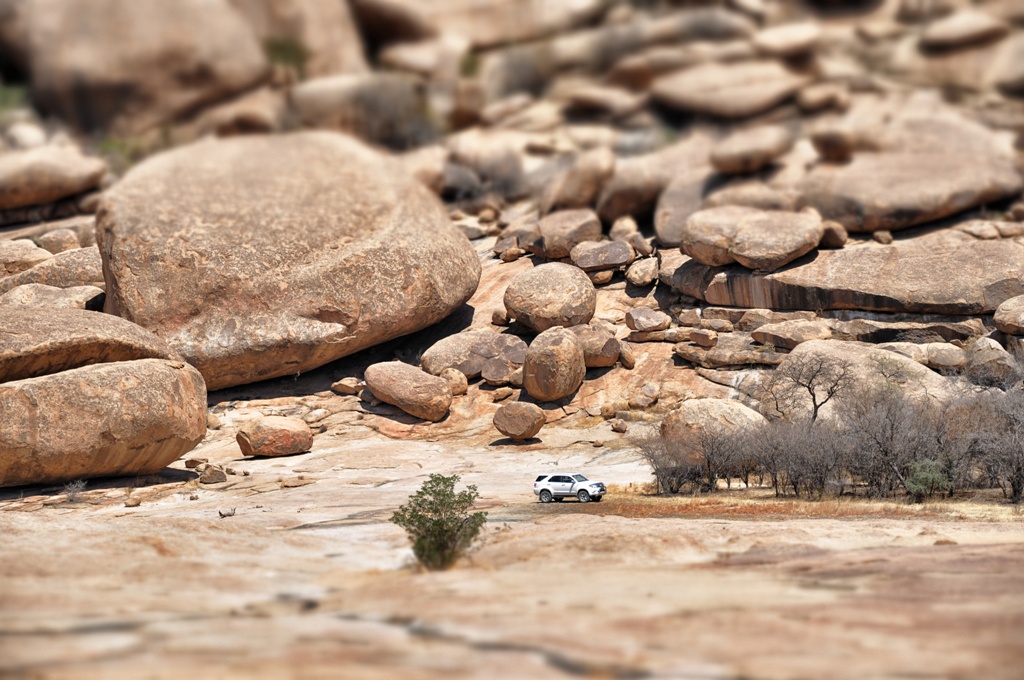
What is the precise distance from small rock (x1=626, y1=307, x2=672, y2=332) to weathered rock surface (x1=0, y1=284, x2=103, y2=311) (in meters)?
13.0

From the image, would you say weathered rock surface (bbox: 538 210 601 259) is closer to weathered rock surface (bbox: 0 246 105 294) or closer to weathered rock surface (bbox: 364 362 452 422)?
weathered rock surface (bbox: 364 362 452 422)

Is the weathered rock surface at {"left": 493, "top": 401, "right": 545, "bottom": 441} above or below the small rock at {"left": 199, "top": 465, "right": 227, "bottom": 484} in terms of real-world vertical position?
below

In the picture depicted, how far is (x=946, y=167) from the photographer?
30578 millimetres

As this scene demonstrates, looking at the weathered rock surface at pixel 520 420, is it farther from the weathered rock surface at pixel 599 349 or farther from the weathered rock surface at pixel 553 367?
the weathered rock surface at pixel 599 349

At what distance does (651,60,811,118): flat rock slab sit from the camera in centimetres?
4175

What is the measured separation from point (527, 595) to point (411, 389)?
51.2 ft

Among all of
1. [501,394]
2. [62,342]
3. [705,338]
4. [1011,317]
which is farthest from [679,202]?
[62,342]

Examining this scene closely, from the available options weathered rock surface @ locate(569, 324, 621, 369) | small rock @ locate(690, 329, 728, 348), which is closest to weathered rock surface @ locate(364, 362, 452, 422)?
weathered rock surface @ locate(569, 324, 621, 369)

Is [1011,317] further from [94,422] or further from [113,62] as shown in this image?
[113,62]

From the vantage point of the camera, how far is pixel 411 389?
2428cm

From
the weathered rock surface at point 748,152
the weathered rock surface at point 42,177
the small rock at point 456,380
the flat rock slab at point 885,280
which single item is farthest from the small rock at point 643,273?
the weathered rock surface at point 42,177

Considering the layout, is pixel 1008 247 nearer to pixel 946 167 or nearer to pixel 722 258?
pixel 946 167

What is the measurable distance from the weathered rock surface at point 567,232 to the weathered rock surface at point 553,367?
20.6 ft

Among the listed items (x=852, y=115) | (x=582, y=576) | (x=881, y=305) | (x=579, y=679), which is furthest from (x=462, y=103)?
(x=579, y=679)
